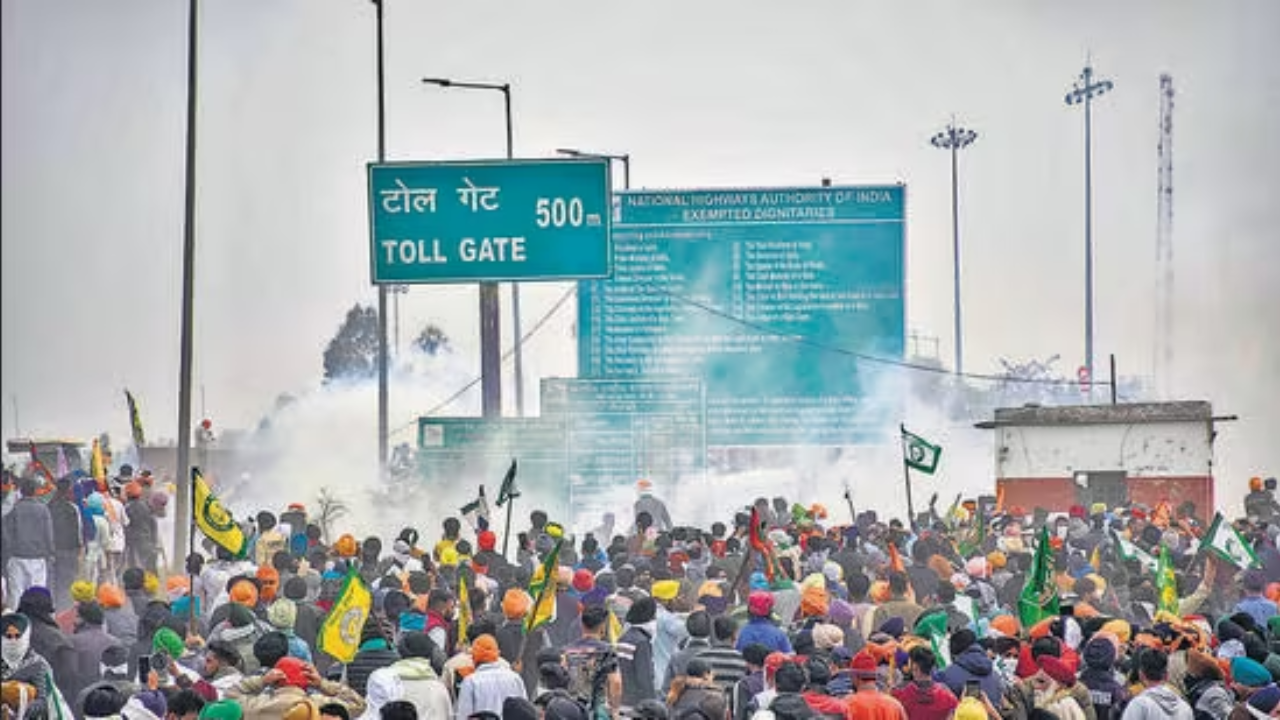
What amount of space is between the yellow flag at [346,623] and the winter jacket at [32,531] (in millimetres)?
7972

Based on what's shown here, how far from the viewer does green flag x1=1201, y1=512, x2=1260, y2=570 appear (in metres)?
16.8

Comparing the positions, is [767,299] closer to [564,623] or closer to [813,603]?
[564,623]

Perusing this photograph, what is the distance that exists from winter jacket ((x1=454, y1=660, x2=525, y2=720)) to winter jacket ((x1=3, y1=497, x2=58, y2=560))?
9.18 metres

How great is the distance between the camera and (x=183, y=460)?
23.7 m

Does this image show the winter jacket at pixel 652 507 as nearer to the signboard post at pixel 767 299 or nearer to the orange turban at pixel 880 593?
the signboard post at pixel 767 299

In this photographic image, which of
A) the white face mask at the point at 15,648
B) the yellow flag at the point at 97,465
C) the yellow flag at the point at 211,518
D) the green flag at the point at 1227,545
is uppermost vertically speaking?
the yellow flag at the point at 97,465

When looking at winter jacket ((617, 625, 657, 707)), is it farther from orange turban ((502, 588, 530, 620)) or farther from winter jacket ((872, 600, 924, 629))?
winter jacket ((872, 600, 924, 629))

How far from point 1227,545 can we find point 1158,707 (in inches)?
274

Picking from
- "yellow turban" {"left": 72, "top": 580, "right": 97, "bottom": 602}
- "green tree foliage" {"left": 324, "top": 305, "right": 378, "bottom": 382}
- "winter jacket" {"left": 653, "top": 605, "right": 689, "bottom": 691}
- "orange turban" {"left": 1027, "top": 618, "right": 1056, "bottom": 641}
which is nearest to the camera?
"orange turban" {"left": 1027, "top": 618, "right": 1056, "bottom": 641}

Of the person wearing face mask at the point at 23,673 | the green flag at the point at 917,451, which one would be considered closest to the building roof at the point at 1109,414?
the green flag at the point at 917,451

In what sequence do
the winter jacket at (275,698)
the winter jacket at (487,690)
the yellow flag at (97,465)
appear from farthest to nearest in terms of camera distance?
the yellow flag at (97,465) < the winter jacket at (487,690) < the winter jacket at (275,698)

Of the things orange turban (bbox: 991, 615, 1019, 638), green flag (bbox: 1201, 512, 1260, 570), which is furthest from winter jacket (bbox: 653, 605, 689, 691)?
green flag (bbox: 1201, 512, 1260, 570)

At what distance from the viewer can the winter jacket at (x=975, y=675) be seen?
10969 millimetres

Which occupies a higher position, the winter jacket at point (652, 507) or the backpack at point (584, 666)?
the winter jacket at point (652, 507)
